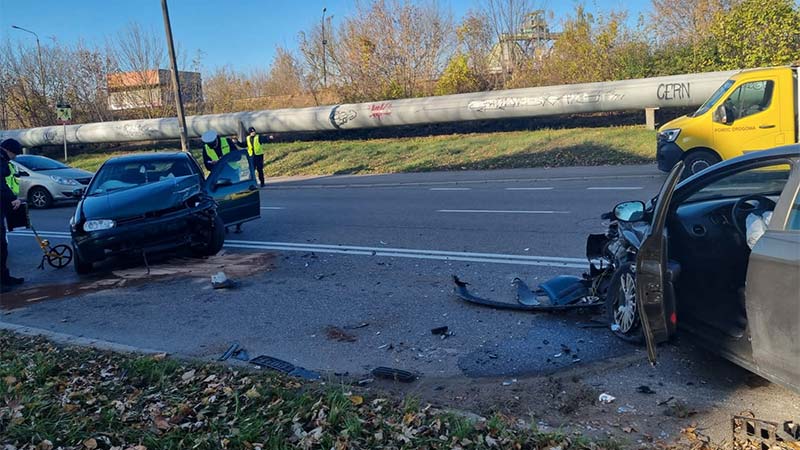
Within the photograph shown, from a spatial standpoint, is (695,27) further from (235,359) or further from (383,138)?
(235,359)

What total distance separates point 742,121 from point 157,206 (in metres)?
10.4

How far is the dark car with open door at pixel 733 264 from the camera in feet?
10.8

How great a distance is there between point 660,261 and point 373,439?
1.98 m

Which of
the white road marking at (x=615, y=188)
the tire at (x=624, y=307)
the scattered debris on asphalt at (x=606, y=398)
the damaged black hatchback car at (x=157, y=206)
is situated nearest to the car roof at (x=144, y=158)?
the damaged black hatchback car at (x=157, y=206)

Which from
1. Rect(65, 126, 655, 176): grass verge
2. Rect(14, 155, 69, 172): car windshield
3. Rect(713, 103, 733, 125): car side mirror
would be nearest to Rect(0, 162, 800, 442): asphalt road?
Rect(713, 103, 733, 125): car side mirror

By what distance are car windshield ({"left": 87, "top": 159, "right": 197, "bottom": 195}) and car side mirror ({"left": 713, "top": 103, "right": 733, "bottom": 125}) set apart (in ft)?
31.5

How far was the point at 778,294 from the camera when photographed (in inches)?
129

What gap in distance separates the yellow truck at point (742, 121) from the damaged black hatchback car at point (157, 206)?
8013 millimetres

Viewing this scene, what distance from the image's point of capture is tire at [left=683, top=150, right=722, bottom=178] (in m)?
12.4

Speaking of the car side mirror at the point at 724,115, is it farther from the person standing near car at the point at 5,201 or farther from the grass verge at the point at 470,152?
the person standing near car at the point at 5,201

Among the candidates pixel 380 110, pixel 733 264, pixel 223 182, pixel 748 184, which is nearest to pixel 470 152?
pixel 380 110

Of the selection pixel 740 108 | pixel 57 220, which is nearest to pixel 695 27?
pixel 740 108

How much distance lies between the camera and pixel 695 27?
1008 inches

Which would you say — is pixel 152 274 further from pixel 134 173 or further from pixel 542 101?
pixel 542 101
